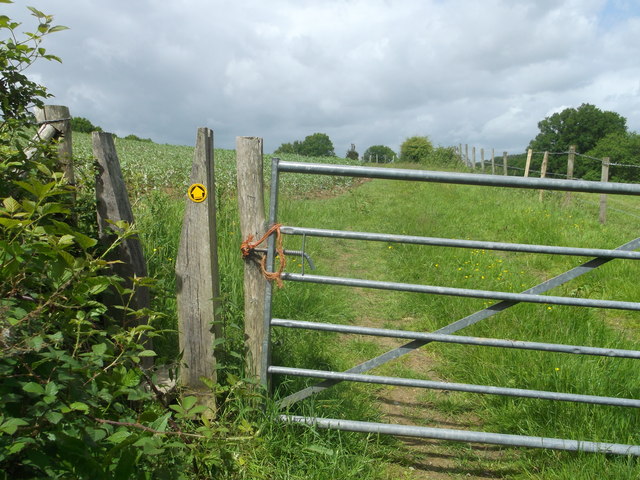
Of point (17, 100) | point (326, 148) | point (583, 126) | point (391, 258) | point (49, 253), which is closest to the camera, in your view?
point (49, 253)

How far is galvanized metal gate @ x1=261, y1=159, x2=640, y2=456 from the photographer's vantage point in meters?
2.26

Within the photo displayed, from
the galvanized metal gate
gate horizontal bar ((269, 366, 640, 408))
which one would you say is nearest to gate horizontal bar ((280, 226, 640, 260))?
Answer: the galvanized metal gate

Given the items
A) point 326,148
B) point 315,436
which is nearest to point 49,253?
point 315,436

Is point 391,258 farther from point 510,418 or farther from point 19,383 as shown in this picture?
point 19,383

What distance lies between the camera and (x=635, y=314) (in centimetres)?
498

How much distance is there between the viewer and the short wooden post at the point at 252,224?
2.45 m

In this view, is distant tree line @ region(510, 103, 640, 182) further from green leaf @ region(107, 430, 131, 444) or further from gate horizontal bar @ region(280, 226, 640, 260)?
green leaf @ region(107, 430, 131, 444)

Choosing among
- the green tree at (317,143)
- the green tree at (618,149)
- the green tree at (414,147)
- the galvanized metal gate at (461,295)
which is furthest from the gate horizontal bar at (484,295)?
the green tree at (317,143)

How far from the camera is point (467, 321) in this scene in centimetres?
251

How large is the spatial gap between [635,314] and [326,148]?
114529 millimetres

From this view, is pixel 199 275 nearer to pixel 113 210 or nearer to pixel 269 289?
pixel 269 289

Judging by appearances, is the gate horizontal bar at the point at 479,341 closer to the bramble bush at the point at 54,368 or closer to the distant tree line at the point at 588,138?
the bramble bush at the point at 54,368

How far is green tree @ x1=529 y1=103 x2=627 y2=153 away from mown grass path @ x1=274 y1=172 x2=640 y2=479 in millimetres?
70232

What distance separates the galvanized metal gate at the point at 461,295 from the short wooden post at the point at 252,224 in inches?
4.1
